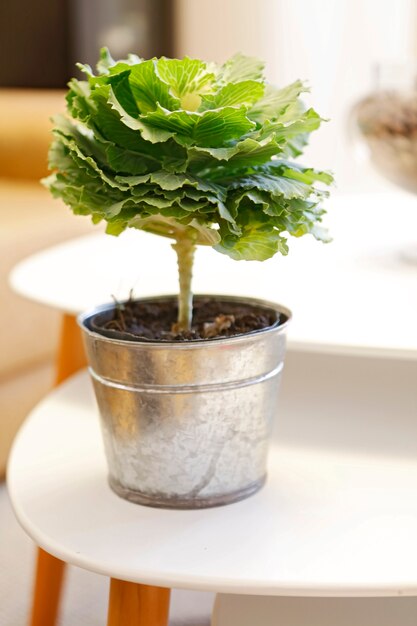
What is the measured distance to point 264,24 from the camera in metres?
3.09

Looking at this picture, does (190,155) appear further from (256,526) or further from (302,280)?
(302,280)

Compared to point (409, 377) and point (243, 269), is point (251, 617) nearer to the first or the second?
point (409, 377)

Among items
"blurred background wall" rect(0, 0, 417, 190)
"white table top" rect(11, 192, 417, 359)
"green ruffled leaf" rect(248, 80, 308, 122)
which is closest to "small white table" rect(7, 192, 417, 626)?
"white table top" rect(11, 192, 417, 359)

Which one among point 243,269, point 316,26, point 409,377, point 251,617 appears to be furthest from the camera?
point 316,26

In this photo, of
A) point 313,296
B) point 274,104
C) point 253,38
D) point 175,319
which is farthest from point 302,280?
point 253,38

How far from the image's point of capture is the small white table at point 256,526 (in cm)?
66

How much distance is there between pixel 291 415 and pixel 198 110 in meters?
0.41

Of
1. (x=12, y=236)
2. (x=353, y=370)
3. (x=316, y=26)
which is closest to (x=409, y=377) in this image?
(x=353, y=370)

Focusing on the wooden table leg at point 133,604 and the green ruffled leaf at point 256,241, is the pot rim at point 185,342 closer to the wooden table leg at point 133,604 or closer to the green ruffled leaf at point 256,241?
the green ruffled leaf at point 256,241

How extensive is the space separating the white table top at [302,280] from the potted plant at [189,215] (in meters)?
0.18

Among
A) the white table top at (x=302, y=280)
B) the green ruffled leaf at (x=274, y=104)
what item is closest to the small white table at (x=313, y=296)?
the white table top at (x=302, y=280)

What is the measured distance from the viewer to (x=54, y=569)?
1.18 metres

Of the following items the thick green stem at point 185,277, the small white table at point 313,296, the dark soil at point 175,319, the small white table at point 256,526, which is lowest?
the small white table at point 256,526

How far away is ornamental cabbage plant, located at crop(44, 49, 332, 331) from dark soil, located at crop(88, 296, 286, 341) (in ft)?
0.27
